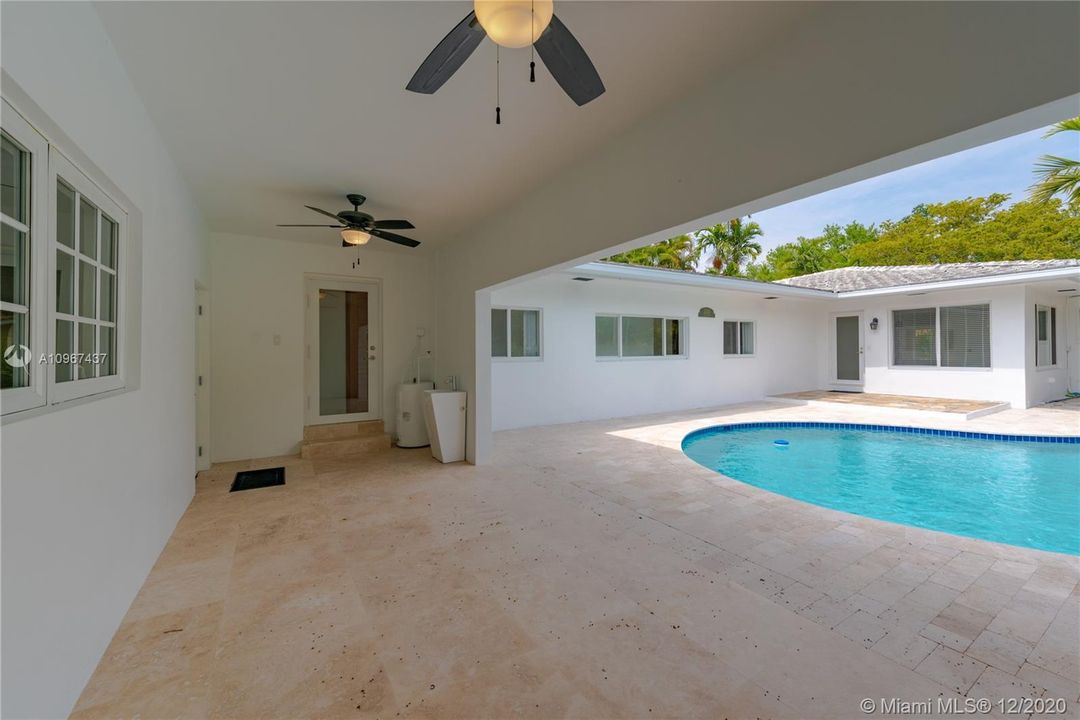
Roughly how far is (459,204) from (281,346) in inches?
123

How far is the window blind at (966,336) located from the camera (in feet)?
28.7

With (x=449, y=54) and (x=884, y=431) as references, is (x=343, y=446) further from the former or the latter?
(x=884, y=431)

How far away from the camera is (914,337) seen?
977cm

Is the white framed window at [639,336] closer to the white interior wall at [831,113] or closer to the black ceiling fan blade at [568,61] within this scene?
the white interior wall at [831,113]

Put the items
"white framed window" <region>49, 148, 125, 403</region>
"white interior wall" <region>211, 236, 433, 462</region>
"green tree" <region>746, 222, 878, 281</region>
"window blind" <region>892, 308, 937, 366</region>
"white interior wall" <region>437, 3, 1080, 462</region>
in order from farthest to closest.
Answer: "green tree" <region>746, 222, 878, 281</region> → "window blind" <region>892, 308, 937, 366</region> → "white interior wall" <region>211, 236, 433, 462</region> → "white framed window" <region>49, 148, 125, 403</region> → "white interior wall" <region>437, 3, 1080, 462</region>

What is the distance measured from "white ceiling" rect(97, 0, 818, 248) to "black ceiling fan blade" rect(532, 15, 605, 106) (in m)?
0.42

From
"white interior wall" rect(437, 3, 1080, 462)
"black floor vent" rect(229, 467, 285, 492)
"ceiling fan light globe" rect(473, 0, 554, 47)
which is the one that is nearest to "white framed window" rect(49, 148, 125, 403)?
"ceiling fan light globe" rect(473, 0, 554, 47)

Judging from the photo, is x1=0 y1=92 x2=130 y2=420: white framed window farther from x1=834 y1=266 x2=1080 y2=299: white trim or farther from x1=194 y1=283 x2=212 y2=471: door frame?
x1=834 y1=266 x2=1080 y2=299: white trim

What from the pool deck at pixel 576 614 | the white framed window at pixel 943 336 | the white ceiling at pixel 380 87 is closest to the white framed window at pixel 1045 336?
the white framed window at pixel 943 336

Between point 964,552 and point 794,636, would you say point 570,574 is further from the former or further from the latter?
point 964,552

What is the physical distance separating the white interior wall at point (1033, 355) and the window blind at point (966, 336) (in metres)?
0.54

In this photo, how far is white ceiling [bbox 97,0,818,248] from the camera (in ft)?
6.32

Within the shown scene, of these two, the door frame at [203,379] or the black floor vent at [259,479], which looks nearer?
the black floor vent at [259,479]

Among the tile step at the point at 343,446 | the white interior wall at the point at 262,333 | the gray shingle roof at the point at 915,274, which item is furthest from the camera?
the gray shingle roof at the point at 915,274
